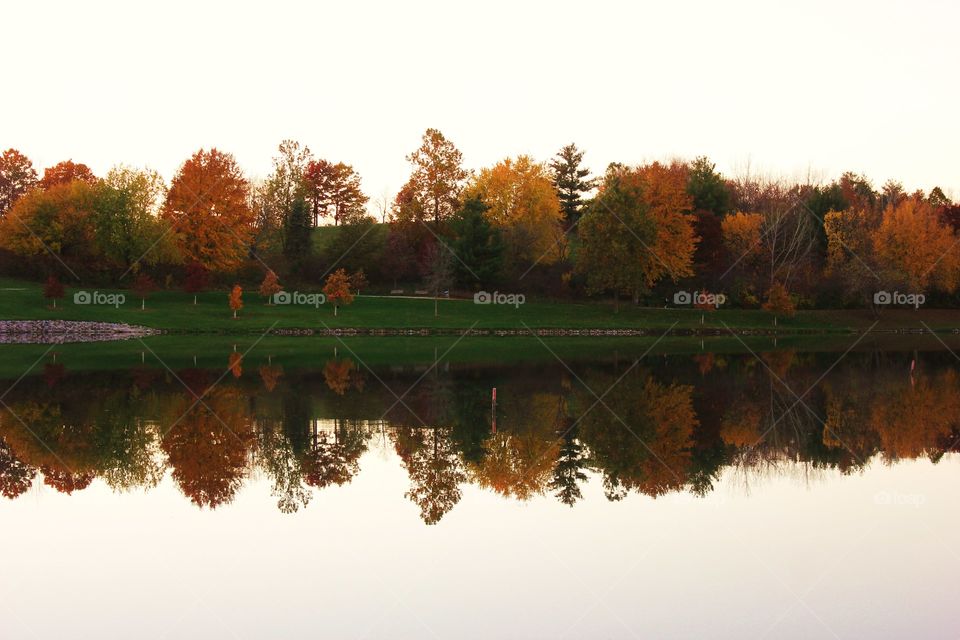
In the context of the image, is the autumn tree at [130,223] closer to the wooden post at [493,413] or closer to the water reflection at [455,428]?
the water reflection at [455,428]

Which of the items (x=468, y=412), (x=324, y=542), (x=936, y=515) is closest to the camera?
(x=324, y=542)

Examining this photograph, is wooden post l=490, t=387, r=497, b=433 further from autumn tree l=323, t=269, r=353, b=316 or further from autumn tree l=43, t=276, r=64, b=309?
autumn tree l=43, t=276, r=64, b=309

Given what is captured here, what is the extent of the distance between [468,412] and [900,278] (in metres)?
64.9

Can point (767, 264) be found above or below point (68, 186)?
below

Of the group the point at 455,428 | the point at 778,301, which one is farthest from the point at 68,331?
the point at 778,301

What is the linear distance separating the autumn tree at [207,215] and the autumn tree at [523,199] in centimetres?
2298

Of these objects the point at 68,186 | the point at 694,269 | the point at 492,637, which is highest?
the point at 68,186

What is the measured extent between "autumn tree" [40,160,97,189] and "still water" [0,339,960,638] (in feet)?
288

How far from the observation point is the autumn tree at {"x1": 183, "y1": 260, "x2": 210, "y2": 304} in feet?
220

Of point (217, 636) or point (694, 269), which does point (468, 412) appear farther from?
point (694, 269)

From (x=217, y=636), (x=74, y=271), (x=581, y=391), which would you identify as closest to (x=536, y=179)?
(x=74, y=271)

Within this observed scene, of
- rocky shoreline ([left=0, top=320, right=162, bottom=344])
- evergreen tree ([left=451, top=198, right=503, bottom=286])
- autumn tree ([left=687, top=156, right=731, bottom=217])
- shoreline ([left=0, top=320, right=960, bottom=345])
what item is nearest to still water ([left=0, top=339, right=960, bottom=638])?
rocky shoreline ([left=0, top=320, right=162, bottom=344])

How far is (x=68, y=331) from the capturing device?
191 ft

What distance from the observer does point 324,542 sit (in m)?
13.0
